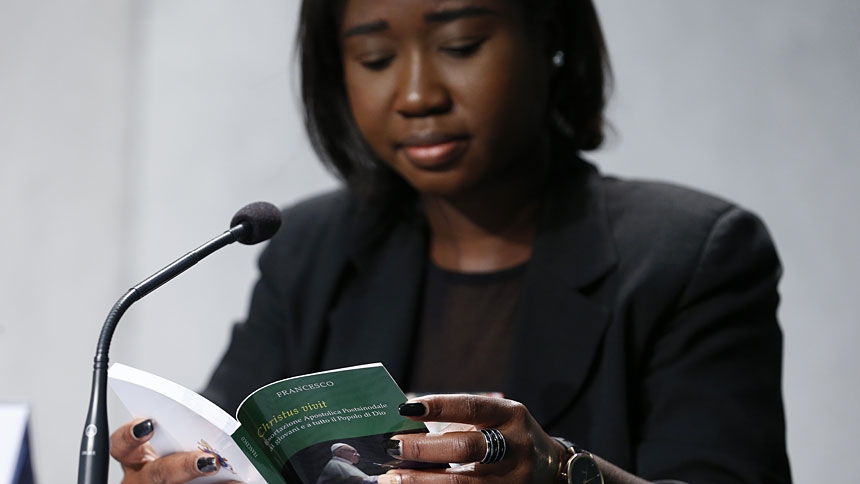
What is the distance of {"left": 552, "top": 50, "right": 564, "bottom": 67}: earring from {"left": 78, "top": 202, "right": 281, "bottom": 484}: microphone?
26.4 inches

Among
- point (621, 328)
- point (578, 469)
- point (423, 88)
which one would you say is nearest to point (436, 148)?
point (423, 88)

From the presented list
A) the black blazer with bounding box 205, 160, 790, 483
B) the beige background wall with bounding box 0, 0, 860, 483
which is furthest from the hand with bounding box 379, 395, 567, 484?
the beige background wall with bounding box 0, 0, 860, 483

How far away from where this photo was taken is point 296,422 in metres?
0.86

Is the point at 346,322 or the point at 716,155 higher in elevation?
the point at 716,155

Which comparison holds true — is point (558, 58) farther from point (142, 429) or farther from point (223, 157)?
point (223, 157)

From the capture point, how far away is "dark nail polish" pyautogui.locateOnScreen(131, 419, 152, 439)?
0.95 m

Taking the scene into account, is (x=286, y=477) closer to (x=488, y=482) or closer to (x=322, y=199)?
(x=488, y=482)

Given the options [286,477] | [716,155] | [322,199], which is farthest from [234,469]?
[716,155]

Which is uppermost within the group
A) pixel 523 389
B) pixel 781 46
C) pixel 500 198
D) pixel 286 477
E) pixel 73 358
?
pixel 781 46

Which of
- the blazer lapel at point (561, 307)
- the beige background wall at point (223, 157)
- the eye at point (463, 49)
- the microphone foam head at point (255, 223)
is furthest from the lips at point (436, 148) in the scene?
the beige background wall at point (223, 157)

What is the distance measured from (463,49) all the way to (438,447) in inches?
25.3

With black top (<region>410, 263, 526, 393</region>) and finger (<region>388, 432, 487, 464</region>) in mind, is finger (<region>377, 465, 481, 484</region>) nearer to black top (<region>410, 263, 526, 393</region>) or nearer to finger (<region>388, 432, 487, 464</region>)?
finger (<region>388, 432, 487, 464</region>)

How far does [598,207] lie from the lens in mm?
1477

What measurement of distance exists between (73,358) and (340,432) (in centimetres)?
172
